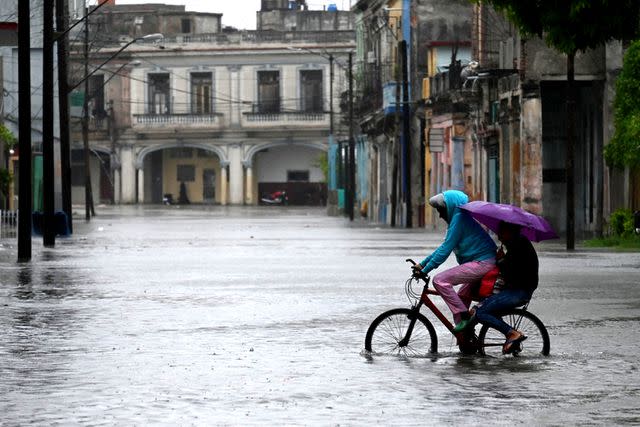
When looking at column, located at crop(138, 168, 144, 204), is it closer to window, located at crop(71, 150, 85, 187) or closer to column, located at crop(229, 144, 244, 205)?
window, located at crop(71, 150, 85, 187)

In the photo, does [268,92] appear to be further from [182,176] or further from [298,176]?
[182,176]

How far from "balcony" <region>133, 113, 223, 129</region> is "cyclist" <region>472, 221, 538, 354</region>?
94387 mm

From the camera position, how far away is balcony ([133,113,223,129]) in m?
109

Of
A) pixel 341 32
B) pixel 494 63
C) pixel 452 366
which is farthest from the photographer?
pixel 341 32

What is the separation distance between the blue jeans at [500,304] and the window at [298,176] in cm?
9681

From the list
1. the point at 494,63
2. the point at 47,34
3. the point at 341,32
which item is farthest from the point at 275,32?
the point at 47,34

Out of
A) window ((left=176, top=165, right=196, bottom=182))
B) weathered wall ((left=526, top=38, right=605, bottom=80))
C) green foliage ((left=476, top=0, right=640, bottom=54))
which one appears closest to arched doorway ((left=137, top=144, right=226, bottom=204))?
window ((left=176, top=165, right=196, bottom=182))

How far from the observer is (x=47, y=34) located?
121 feet

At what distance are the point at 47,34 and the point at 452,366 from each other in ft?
80.0

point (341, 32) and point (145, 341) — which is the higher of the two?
point (341, 32)

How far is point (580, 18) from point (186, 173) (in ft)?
305

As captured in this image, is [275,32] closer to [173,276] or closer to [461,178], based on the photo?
[461,178]

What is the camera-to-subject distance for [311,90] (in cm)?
10894

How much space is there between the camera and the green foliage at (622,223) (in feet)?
133
